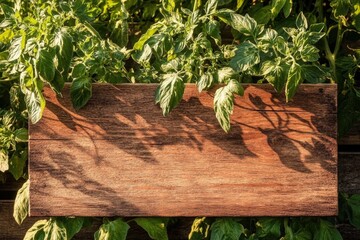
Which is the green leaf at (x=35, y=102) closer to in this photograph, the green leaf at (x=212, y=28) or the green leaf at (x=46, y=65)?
the green leaf at (x=46, y=65)

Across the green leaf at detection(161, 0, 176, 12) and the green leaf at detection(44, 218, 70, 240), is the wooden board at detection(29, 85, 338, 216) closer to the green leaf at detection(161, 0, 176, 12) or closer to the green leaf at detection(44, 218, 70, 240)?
the green leaf at detection(44, 218, 70, 240)

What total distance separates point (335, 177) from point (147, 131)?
0.45 metres

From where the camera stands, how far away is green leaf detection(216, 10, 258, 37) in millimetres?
1780

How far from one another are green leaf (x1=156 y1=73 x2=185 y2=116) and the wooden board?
0.06 metres

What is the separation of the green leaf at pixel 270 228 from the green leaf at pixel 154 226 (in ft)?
0.75

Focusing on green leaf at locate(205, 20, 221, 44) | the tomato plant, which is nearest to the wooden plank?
the tomato plant

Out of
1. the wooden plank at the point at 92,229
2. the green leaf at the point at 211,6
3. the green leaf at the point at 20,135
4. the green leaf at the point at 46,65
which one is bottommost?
the wooden plank at the point at 92,229

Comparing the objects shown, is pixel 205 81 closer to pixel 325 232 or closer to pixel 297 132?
pixel 297 132

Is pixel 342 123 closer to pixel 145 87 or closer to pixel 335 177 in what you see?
pixel 335 177

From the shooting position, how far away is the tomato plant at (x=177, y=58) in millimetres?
1747

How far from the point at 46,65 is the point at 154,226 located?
47cm

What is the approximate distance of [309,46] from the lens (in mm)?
1740

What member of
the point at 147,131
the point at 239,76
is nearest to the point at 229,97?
the point at 239,76

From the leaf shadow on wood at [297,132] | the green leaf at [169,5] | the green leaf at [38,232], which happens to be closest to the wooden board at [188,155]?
the leaf shadow on wood at [297,132]
